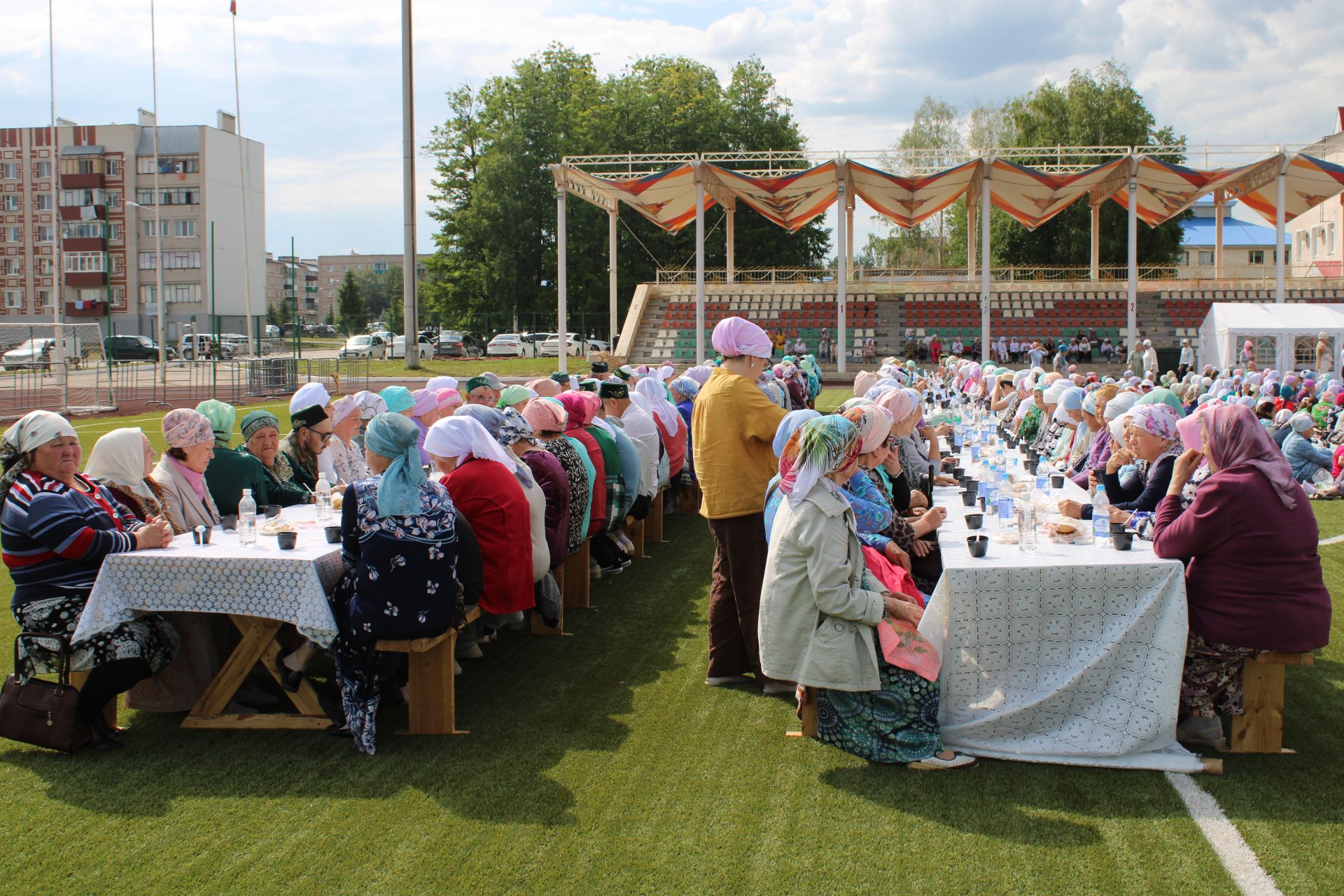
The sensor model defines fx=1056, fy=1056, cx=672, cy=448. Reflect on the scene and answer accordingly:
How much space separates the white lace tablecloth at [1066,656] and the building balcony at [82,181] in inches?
2581

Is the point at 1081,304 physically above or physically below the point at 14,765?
above

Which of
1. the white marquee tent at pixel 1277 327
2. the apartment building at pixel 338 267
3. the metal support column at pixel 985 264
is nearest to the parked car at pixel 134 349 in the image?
the metal support column at pixel 985 264

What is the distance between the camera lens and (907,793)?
3.95 meters

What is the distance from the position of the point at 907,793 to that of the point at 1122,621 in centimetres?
110

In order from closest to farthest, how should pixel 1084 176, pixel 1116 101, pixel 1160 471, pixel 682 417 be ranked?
pixel 1160 471
pixel 682 417
pixel 1084 176
pixel 1116 101

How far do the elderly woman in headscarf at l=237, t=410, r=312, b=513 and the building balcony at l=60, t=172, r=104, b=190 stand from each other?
61.9 m

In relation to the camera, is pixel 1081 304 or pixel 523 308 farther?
pixel 523 308

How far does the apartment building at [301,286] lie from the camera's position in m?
103

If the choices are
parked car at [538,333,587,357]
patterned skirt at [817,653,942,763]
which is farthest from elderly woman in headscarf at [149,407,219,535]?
parked car at [538,333,587,357]

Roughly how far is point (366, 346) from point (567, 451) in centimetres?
3801

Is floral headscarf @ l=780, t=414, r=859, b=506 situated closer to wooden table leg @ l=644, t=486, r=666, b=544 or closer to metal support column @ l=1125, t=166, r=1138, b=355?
wooden table leg @ l=644, t=486, r=666, b=544

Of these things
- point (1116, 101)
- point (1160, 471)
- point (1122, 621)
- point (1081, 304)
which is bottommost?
point (1122, 621)

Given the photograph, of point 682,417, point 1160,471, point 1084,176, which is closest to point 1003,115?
point 1084,176

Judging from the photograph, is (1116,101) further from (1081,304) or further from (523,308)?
(523,308)
